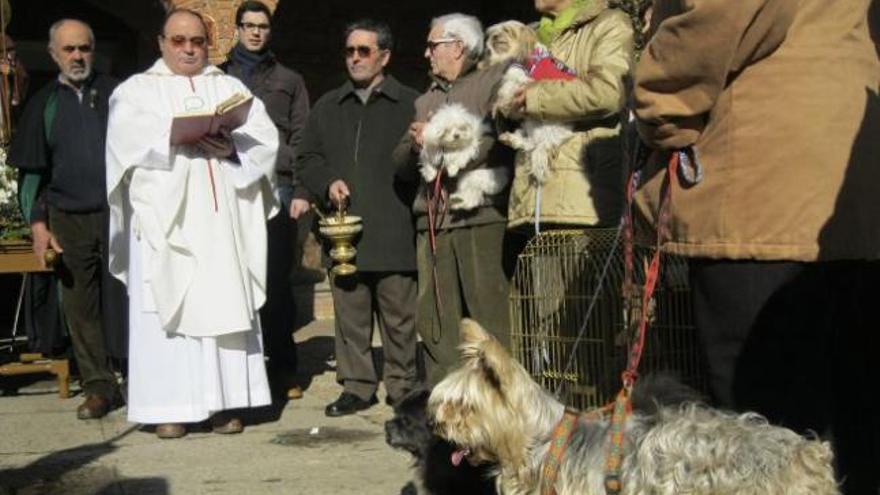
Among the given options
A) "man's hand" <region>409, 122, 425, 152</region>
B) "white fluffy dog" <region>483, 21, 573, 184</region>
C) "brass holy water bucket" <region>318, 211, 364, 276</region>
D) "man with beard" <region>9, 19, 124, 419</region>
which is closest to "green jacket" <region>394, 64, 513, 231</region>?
"man's hand" <region>409, 122, 425, 152</region>

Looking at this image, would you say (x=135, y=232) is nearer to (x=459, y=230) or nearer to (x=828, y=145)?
(x=459, y=230)

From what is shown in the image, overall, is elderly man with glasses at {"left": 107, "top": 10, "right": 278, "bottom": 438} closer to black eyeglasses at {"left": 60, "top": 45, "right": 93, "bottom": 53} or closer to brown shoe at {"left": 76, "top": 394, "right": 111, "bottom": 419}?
brown shoe at {"left": 76, "top": 394, "right": 111, "bottom": 419}

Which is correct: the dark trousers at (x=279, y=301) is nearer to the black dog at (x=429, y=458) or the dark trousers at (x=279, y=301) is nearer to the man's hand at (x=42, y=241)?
the man's hand at (x=42, y=241)

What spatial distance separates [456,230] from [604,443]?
3.08 metres

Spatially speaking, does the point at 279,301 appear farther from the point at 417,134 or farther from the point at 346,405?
the point at 417,134

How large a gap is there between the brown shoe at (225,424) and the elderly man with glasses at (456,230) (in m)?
1.14

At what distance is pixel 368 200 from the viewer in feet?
25.5

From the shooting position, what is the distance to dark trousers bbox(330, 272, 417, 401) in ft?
25.9

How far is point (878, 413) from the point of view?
3949 millimetres

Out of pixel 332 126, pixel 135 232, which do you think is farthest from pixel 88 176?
pixel 332 126

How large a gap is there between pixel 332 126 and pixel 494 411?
4.02 meters

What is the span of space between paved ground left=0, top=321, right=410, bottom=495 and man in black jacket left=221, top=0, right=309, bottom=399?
0.41 m

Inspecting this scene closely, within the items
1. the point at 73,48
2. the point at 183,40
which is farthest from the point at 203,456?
the point at 73,48

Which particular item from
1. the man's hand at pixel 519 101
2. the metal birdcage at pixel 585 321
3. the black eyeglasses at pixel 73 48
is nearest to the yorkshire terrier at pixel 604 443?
the metal birdcage at pixel 585 321
